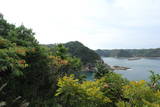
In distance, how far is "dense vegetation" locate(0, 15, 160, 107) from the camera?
3281 millimetres

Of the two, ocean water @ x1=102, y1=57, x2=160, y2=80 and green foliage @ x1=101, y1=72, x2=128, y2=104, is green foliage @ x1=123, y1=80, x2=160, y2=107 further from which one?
ocean water @ x1=102, y1=57, x2=160, y2=80

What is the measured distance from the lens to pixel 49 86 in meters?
7.28

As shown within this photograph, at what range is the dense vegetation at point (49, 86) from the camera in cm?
328

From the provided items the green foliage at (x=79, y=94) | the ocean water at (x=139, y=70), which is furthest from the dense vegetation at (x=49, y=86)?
the ocean water at (x=139, y=70)

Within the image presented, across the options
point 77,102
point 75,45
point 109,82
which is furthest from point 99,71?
point 75,45

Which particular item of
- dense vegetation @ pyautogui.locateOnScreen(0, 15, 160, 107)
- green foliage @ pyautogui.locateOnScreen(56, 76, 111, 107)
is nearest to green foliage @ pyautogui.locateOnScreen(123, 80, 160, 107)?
dense vegetation @ pyautogui.locateOnScreen(0, 15, 160, 107)

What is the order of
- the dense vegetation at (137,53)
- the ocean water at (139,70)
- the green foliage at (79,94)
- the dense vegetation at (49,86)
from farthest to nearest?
the dense vegetation at (137,53) < the ocean water at (139,70) < the green foliage at (79,94) < the dense vegetation at (49,86)

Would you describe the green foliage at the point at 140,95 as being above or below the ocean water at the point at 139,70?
above

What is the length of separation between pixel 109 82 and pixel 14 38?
5.37 meters

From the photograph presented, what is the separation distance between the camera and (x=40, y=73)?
680cm

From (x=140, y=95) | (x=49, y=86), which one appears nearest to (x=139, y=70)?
(x=49, y=86)

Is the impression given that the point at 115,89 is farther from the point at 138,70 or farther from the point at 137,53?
the point at 137,53

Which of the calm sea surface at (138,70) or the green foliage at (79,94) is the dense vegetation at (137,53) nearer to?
the calm sea surface at (138,70)

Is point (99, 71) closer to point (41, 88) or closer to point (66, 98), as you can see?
point (41, 88)
